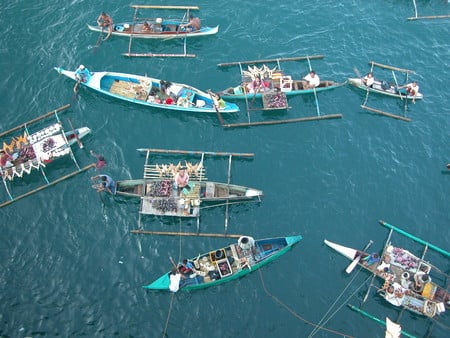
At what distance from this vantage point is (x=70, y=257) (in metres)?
41.4

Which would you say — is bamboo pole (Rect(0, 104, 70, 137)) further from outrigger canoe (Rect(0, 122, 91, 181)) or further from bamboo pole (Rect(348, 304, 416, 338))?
bamboo pole (Rect(348, 304, 416, 338))

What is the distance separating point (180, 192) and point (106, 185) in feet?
23.4

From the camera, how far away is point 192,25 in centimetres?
5353

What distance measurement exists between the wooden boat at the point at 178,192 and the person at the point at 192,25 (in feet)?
60.4

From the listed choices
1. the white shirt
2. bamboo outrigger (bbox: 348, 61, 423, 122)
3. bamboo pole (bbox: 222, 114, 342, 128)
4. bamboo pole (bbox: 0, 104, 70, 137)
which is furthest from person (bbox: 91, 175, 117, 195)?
bamboo outrigger (bbox: 348, 61, 423, 122)

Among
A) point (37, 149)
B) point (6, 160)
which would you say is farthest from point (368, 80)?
point (6, 160)

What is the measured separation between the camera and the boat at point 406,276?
38281 mm

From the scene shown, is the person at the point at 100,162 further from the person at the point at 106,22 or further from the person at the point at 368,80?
the person at the point at 368,80

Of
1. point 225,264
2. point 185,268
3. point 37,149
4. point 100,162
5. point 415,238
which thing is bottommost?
point 415,238

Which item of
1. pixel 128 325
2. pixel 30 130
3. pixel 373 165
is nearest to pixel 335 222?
pixel 373 165

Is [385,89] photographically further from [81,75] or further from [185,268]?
[81,75]

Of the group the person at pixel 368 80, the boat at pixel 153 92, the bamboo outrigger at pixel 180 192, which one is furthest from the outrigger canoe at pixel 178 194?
the person at pixel 368 80

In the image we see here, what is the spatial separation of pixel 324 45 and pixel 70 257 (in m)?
38.7

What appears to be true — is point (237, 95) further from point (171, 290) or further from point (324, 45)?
point (171, 290)
